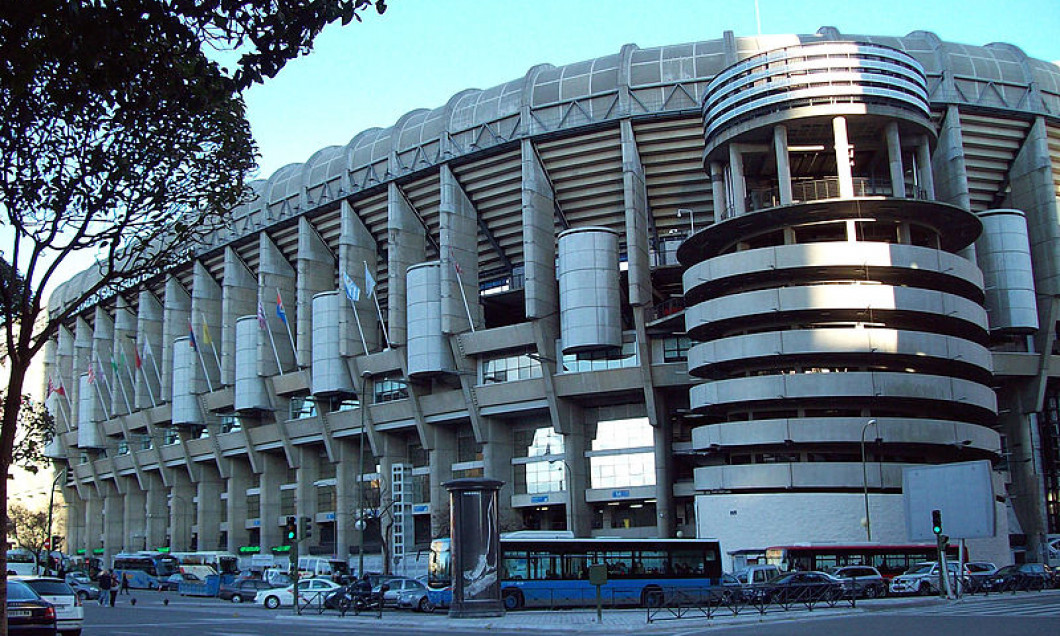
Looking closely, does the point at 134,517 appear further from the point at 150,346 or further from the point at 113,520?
the point at 150,346

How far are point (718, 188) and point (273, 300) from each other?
1630 inches

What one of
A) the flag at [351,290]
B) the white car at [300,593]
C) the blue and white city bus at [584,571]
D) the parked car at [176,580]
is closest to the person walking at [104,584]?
the white car at [300,593]

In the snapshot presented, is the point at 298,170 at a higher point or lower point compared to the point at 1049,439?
higher

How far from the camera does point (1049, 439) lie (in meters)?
76.9

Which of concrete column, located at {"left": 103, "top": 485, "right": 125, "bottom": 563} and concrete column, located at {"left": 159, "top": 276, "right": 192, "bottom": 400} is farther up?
concrete column, located at {"left": 159, "top": 276, "right": 192, "bottom": 400}

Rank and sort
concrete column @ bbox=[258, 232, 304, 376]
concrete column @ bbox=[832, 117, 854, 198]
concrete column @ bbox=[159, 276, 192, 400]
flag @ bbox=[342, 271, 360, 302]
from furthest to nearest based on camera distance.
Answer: concrete column @ bbox=[159, 276, 192, 400] → concrete column @ bbox=[258, 232, 304, 376] → flag @ bbox=[342, 271, 360, 302] → concrete column @ bbox=[832, 117, 854, 198]

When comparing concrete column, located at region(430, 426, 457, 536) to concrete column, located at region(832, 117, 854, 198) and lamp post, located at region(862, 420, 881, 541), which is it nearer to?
lamp post, located at region(862, 420, 881, 541)

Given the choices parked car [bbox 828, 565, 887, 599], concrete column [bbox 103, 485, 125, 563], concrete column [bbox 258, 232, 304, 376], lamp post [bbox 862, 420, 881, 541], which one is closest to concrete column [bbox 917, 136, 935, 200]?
lamp post [bbox 862, 420, 881, 541]

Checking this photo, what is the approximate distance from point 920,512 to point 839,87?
28.2m

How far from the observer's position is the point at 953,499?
4175cm

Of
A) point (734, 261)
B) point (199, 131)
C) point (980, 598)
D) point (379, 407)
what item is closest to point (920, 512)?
point (980, 598)

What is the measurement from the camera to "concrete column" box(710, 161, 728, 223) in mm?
66812

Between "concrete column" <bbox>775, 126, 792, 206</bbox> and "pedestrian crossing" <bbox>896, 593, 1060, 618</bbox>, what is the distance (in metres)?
27.2

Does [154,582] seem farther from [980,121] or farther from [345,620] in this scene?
[980,121]
